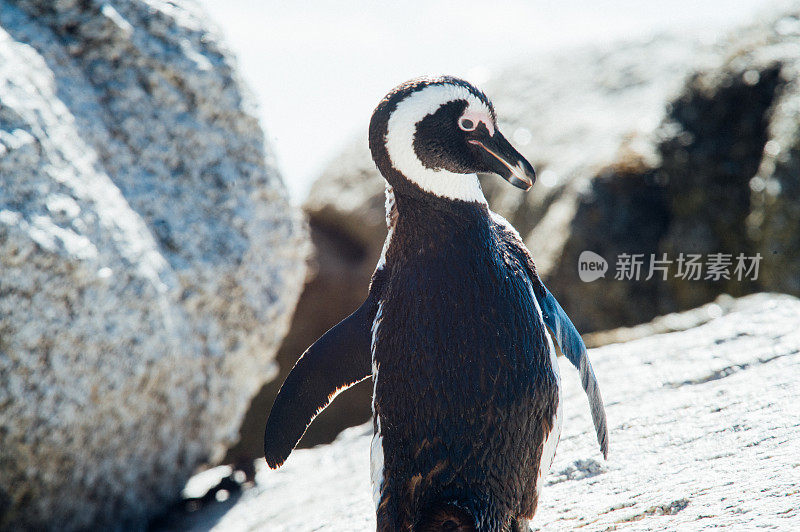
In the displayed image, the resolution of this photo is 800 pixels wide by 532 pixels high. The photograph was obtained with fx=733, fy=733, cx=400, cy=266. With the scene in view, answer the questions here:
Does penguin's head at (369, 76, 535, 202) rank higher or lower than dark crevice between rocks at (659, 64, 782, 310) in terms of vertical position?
higher

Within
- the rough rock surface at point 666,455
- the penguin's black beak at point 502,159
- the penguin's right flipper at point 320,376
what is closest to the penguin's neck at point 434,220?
the penguin's black beak at point 502,159

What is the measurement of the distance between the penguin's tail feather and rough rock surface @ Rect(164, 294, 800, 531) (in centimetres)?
43

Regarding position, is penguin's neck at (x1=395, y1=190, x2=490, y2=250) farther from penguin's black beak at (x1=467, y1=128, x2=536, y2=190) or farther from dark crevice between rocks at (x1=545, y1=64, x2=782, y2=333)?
dark crevice between rocks at (x1=545, y1=64, x2=782, y2=333)

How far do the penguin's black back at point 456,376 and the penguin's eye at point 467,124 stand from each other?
179 millimetres

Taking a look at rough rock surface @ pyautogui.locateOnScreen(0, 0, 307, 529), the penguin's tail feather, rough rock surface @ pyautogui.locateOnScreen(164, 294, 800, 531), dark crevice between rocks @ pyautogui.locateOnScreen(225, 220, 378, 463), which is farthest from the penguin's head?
dark crevice between rocks @ pyautogui.locateOnScreen(225, 220, 378, 463)

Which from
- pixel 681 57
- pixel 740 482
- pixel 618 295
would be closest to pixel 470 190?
pixel 740 482

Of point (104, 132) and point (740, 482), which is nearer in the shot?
point (740, 482)

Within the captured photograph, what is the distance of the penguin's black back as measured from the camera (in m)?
1.72

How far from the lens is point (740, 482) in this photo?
1.90m

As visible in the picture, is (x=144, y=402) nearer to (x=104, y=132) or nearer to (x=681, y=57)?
(x=104, y=132)

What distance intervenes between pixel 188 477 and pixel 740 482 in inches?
84.8

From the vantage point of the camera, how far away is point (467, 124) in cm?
174

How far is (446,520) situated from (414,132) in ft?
2.92

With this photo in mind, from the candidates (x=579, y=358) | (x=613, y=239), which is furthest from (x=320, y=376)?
(x=613, y=239)
